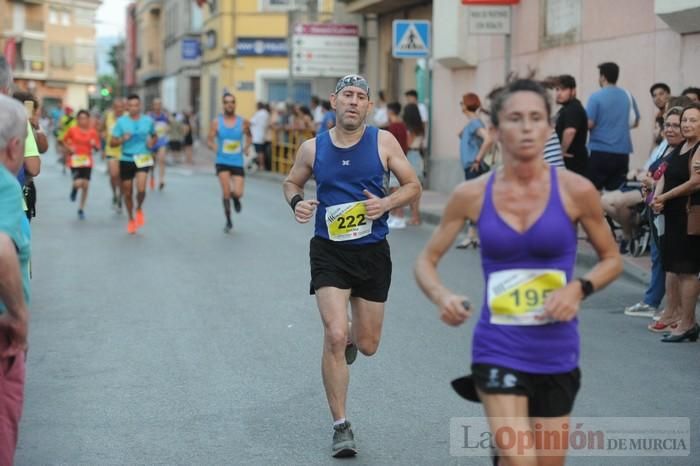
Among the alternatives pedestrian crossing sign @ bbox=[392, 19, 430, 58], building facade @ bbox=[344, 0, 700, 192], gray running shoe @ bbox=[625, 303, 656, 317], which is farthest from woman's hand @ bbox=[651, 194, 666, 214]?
pedestrian crossing sign @ bbox=[392, 19, 430, 58]

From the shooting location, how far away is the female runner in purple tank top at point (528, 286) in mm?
4398

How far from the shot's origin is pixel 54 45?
103 meters

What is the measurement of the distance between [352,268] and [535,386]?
2.27 m

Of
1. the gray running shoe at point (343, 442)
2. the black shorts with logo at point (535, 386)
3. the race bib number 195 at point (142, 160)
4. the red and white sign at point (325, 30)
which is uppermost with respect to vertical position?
the red and white sign at point (325, 30)

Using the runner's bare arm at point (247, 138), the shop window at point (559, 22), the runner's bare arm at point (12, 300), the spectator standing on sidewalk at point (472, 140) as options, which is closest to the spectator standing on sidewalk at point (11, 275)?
the runner's bare arm at point (12, 300)

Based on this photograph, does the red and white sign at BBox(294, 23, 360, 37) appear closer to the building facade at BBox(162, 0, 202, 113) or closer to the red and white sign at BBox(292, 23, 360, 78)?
the red and white sign at BBox(292, 23, 360, 78)

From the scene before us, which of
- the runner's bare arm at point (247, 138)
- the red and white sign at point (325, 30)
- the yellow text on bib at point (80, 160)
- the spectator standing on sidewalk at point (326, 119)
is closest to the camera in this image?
the runner's bare arm at point (247, 138)

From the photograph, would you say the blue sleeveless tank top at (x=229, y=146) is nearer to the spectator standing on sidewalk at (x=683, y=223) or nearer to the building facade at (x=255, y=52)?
the spectator standing on sidewalk at (x=683, y=223)

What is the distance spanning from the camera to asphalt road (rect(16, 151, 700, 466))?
657 cm

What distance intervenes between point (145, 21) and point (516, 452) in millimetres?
82595

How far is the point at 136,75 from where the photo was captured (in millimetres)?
91188

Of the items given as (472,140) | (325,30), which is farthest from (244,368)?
(325,30)

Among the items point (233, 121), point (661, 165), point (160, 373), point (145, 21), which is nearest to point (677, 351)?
point (661, 165)

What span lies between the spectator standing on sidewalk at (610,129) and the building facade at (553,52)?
3.13 feet
